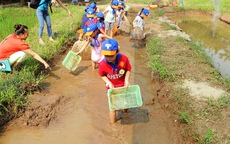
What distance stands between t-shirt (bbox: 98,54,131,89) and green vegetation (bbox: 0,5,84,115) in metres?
1.62

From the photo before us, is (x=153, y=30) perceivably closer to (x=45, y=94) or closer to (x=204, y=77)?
(x=204, y=77)

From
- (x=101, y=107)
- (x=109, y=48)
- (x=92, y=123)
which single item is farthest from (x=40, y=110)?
(x=109, y=48)

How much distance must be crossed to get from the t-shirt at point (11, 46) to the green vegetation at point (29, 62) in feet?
1.27

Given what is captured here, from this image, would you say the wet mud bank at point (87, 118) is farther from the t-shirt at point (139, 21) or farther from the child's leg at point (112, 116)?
the t-shirt at point (139, 21)

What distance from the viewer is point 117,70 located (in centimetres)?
315

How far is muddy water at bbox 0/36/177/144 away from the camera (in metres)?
3.33

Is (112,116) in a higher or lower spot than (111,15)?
lower

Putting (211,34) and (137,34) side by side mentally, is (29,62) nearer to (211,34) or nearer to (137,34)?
(137,34)

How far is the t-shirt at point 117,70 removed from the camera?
10.2ft

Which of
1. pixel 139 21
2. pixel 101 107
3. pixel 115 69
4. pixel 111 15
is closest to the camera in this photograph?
pixel 115 69

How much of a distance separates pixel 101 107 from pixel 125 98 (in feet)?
3.40

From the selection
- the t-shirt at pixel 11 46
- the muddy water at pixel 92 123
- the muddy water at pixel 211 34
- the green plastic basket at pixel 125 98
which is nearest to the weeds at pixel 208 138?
the muddy water at pixel 92 123

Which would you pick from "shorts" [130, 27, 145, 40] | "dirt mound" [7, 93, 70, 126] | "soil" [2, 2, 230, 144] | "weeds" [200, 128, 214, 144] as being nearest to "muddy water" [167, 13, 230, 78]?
"soil" [2, 2, 230, 144]

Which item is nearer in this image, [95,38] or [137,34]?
[95,38]
